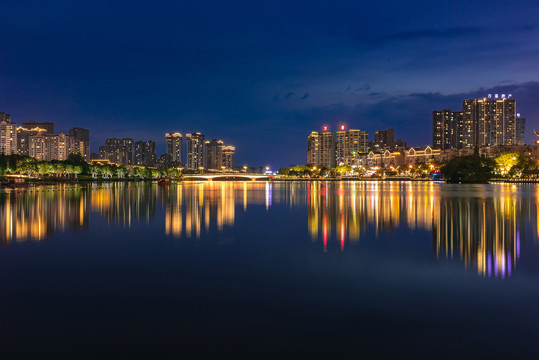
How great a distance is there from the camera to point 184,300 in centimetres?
874

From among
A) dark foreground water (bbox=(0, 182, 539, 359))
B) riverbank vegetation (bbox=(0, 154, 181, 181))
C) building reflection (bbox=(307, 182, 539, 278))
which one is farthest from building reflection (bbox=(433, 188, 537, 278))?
riverbank vegetation (bbox=(0, 154, 181, 181))

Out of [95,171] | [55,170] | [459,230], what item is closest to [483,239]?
[459,230]

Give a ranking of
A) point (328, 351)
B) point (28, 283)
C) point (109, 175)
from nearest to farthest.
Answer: point (328, 351) < point (28, 283) < point (109, 175)

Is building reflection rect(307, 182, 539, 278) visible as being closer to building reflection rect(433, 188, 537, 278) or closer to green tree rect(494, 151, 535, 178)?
building reflection rect(433, 188, 537, 278)

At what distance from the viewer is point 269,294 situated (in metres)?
9.19

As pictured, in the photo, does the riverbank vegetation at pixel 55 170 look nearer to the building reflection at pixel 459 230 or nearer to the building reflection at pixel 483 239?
the building reflection at pixel 459 230

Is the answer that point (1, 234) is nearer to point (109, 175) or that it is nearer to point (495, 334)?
point (495, 334)

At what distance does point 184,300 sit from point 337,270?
14.2ft

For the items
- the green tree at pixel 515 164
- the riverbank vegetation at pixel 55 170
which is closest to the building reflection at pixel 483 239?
the riverbank vegetation at pixel 55 170

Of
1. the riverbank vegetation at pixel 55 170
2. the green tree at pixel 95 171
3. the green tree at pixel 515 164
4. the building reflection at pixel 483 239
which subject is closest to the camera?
the building reflection at pixel 483 239

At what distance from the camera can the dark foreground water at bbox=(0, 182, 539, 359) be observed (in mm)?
6695

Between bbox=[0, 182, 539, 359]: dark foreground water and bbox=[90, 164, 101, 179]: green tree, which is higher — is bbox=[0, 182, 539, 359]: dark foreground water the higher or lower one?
Answer: the lower one

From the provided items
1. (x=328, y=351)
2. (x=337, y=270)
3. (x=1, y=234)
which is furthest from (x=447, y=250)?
(x=1, y=234)

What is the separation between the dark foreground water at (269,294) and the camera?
6.70m
